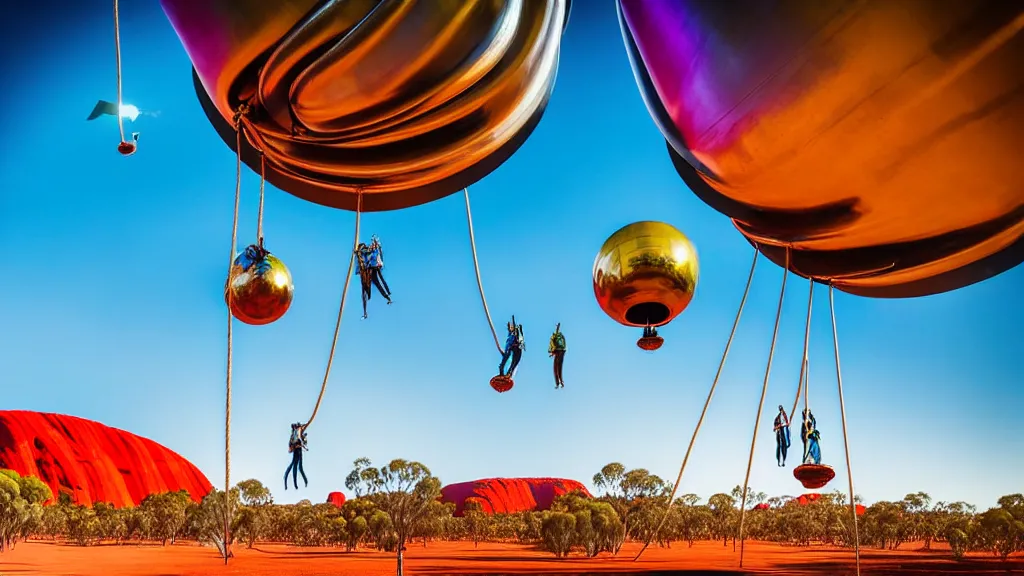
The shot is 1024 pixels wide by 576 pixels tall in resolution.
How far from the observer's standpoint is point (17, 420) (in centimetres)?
6694

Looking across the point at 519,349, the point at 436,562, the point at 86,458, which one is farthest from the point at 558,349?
the point at 86,458

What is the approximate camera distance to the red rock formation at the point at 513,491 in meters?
102

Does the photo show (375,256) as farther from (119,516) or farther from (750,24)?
(119,516)

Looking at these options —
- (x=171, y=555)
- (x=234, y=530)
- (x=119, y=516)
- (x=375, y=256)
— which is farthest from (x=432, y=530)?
(x=375, y=256)

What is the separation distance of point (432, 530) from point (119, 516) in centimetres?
1972

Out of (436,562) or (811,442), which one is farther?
(436,562)

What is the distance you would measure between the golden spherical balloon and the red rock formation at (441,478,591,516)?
100489 mm

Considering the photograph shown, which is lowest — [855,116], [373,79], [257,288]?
[257,288]

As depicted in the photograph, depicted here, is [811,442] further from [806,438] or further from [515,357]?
[515,357]

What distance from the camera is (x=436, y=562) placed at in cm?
3388

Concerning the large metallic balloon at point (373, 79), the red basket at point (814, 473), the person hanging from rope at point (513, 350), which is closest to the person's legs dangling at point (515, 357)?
Result: the person hanging from rope at point (513, 350)

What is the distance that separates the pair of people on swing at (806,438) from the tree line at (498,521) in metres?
25.9

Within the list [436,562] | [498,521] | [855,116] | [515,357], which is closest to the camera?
[855,116]

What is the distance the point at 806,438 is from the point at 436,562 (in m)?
33.5
